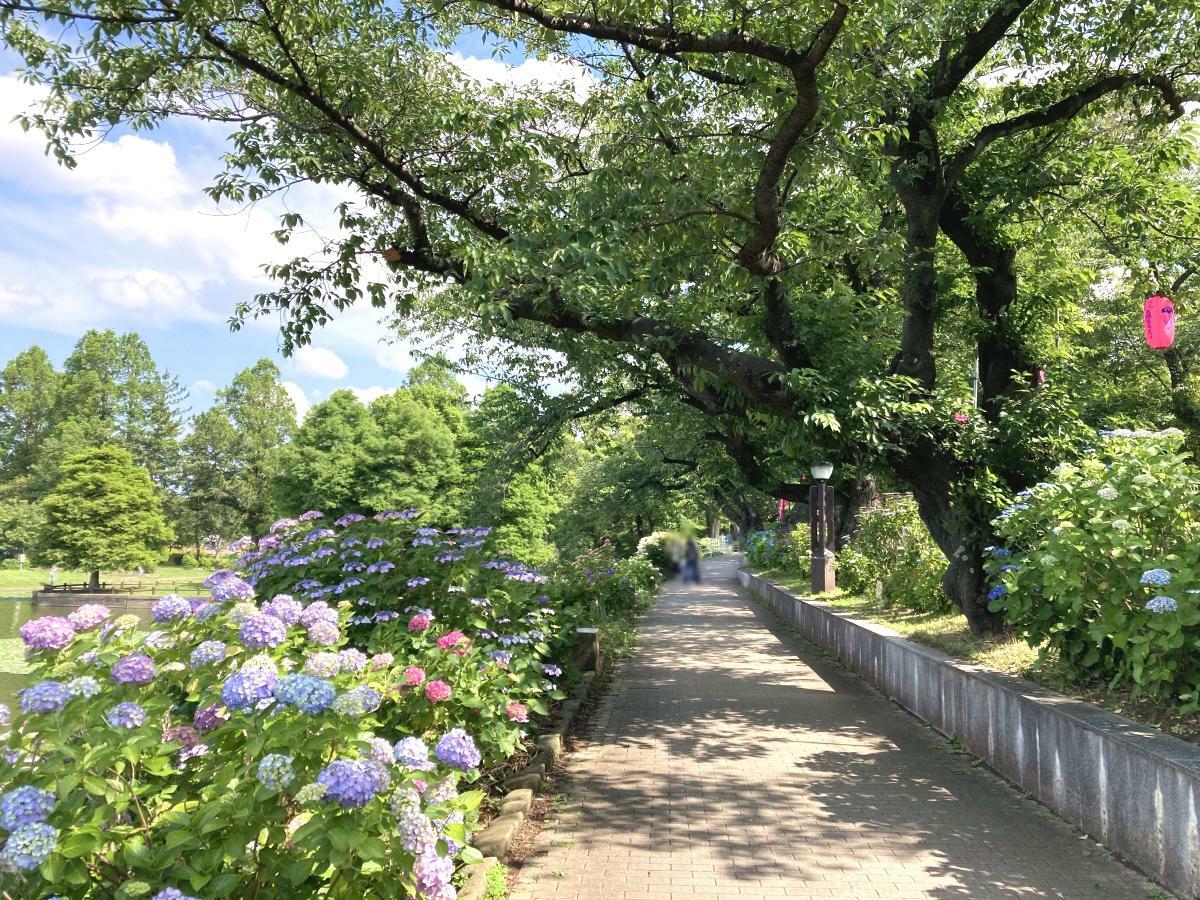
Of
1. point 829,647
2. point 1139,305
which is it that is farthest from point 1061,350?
point 1139,305

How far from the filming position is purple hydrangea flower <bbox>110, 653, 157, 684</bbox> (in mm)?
2584

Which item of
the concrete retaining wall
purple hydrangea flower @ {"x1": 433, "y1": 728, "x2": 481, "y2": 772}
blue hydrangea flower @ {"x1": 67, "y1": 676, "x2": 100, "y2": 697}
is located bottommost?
the concrete retaining wall

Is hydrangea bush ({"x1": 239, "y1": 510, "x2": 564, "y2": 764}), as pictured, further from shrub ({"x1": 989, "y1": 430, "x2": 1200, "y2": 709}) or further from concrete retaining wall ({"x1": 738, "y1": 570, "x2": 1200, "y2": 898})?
shrub ({"x1": 989, "y1": 430, "x2": 1200, "y2": 709})

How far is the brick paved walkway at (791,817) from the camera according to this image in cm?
424

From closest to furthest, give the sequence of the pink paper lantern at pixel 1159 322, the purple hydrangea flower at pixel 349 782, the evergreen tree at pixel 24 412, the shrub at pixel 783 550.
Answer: the purple hydrangea flower at pixel 349 782 → the pink paper lantern at pixel 1159 322 → the shrub at pixel 783 550 → the evergreen tree at pixel 24 412

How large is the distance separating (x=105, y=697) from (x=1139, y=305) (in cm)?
2012

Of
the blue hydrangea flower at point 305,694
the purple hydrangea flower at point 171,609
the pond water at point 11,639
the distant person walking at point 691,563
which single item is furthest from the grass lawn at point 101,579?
the blue hydrangea flower at point 305,694

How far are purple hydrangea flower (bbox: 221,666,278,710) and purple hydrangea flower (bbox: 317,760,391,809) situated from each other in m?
0.33

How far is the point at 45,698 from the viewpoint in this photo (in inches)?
92.6

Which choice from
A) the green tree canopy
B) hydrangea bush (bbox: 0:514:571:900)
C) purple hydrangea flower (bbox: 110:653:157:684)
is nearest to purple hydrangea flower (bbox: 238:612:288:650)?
hydrangea bush (bbox: 0:514:571:900)

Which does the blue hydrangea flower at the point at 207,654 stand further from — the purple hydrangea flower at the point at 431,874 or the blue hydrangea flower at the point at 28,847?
the purple hydrangea flower at the point at 431,874

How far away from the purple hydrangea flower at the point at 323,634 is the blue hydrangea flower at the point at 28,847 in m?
1.29

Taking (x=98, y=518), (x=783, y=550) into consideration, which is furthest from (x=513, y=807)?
(x=98, y=518)

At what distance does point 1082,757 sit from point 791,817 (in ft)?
5.85
